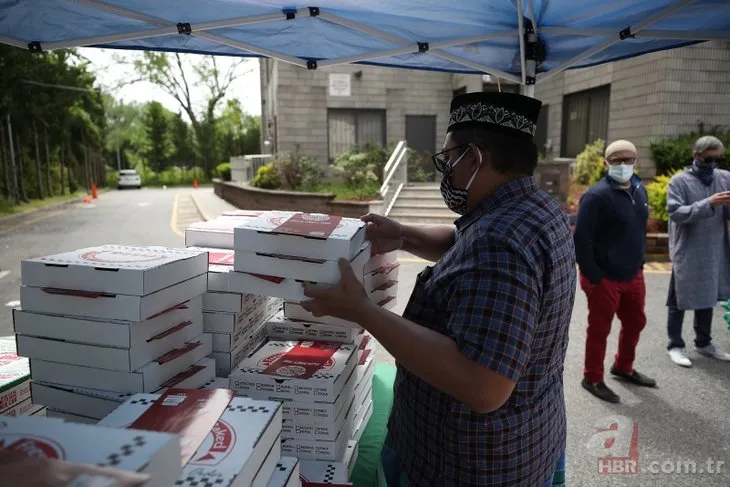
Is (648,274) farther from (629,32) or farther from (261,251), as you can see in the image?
(261,251)

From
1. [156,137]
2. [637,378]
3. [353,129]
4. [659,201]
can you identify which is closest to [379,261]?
[637,378]

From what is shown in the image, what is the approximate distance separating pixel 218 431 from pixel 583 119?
16510 millimetres

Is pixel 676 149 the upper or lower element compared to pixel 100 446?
upper

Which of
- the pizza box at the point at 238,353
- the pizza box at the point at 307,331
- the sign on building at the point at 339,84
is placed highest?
the sign on building at the point at 339,84

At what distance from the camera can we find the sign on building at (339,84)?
16.8 metres

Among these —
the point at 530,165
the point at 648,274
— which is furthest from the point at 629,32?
the point at 648,274

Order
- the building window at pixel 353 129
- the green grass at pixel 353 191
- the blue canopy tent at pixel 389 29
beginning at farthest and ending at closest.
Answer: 1. the building window at pixel 353 129
2. the green grass at pixel 353 191
3. the blue canopy tent at pixel 389 29

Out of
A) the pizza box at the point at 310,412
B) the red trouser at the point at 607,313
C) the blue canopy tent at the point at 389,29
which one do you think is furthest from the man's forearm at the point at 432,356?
the red trouser at the point at 607,313

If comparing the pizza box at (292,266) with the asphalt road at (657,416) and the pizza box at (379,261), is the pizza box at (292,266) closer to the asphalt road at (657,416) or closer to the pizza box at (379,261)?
the pizza box at (379,261)

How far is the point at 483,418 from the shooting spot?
1.52 m

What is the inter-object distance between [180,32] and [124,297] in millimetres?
1769

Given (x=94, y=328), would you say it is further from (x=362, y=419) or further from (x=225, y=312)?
(x=362, y=419)

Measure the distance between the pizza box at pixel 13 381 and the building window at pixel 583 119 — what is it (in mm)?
15176

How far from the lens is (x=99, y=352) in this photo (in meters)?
1.70
